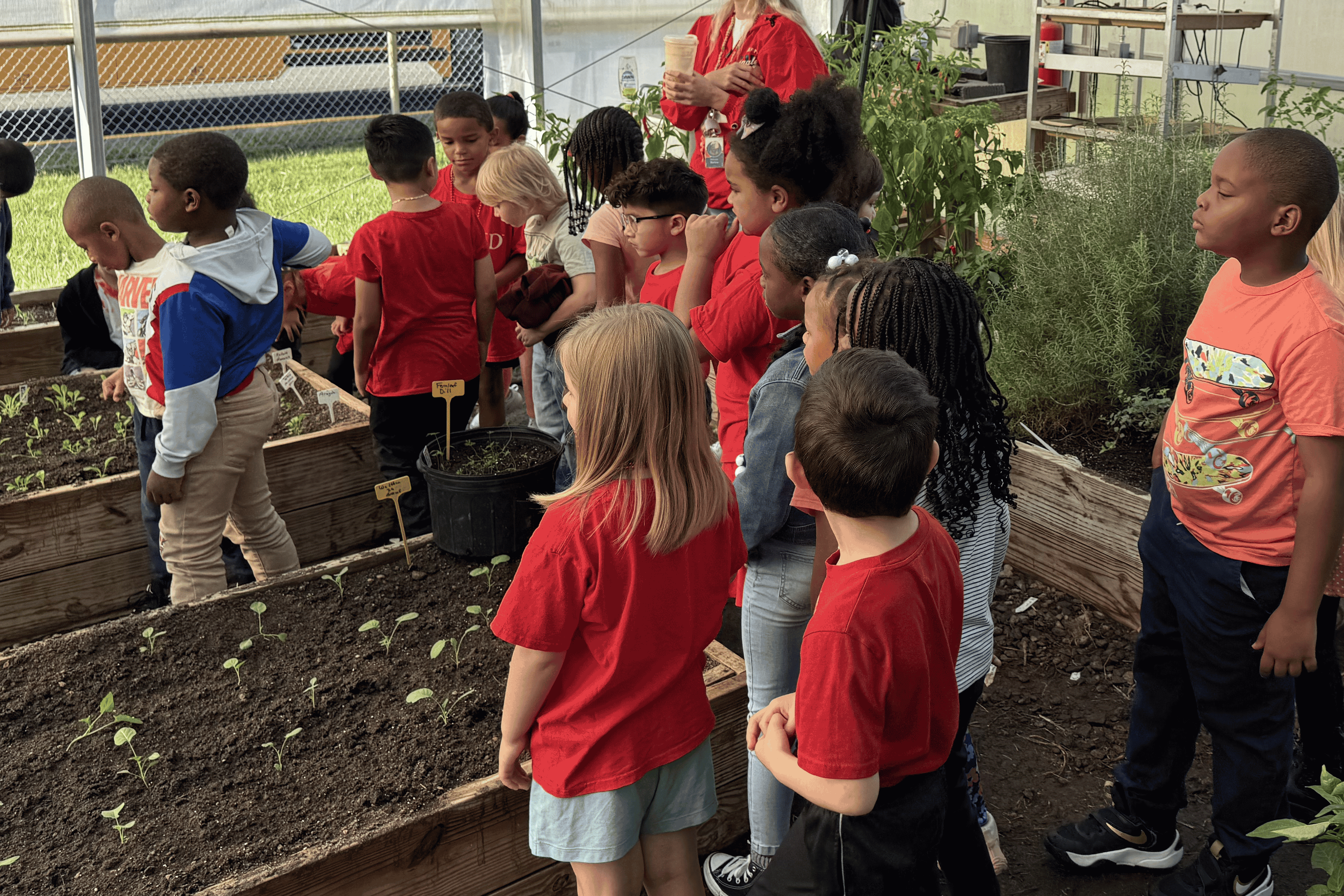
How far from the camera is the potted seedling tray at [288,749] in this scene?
7.09ft

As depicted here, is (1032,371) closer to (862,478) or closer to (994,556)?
(994,556)

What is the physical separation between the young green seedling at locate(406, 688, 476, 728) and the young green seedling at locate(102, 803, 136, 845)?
594 mm

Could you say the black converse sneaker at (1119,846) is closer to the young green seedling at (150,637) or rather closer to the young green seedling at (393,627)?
the young green seedling at (393,627)

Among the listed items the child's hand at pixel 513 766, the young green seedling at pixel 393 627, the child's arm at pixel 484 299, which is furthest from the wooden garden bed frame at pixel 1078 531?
the child's hand at pixel 513 766

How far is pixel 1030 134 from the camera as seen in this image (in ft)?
21.2

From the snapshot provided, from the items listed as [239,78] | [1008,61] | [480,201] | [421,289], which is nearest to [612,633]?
[421,289]

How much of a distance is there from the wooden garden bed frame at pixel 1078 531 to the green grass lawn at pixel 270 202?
5.32 m

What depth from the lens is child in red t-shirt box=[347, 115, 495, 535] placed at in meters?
3.63

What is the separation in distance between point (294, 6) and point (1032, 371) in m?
4.65

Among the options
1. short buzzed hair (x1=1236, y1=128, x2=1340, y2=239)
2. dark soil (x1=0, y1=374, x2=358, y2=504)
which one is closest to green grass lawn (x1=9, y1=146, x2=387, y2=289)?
dark soil (x1=0, y1=374, x2=358, y2=504)

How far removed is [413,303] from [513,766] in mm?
2193

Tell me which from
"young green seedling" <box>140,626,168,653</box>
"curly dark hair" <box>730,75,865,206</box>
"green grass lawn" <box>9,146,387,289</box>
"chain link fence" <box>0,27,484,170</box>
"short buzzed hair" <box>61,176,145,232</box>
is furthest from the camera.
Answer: "green grass lawn" <box>9,146,387,289</box>

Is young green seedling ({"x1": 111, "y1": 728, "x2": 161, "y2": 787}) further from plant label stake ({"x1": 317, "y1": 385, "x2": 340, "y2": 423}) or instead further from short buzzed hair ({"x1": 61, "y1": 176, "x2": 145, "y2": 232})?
plant label stake ({"x1": 317, "y1": 385, "x2": 340, "y2": 423})

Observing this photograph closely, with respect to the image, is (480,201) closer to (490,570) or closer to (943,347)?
(490,570)
